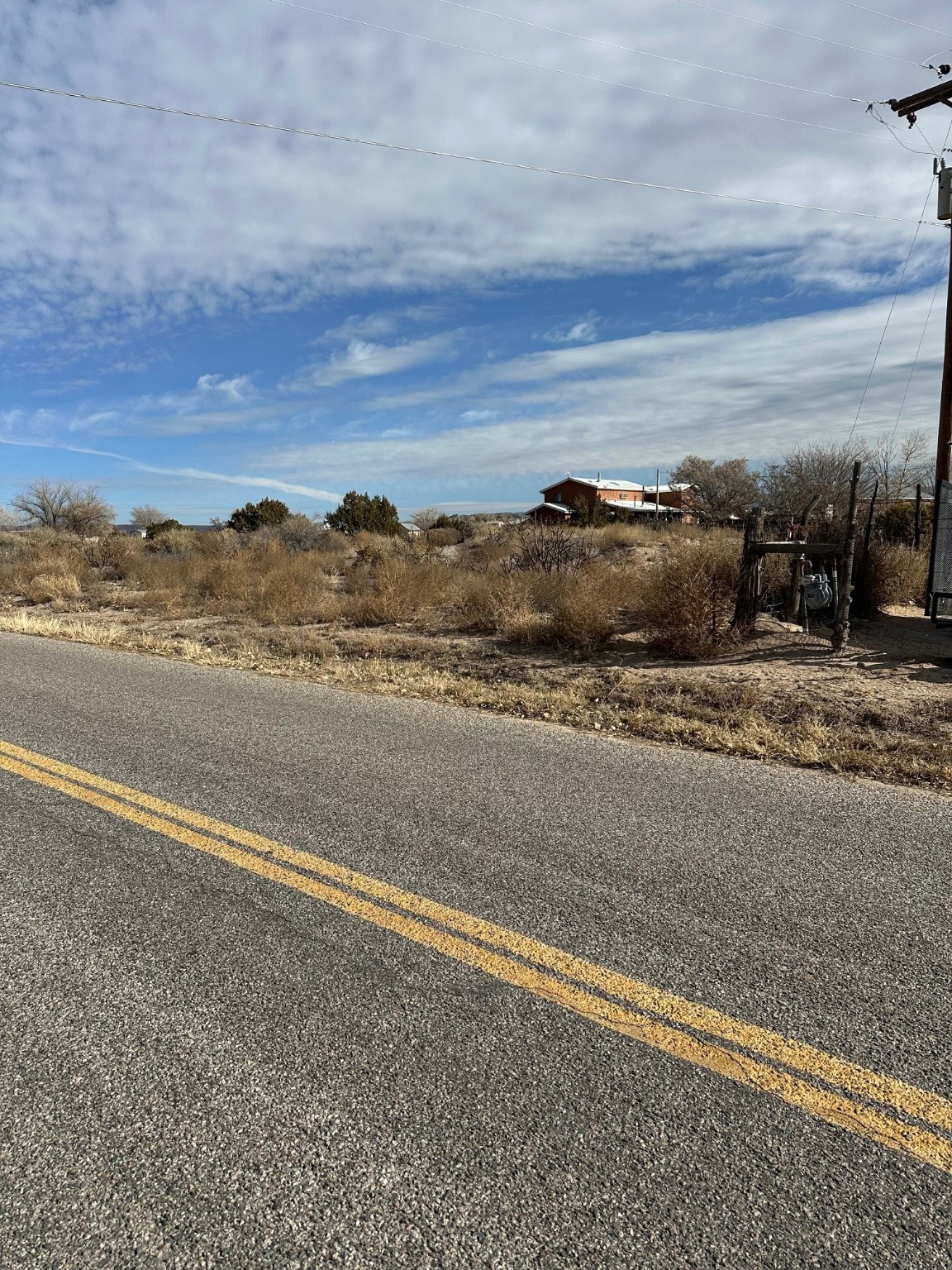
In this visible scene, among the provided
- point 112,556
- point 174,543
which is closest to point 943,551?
point 112,556

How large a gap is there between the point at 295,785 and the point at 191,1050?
7.81ft

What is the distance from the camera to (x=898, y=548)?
12.8 metres

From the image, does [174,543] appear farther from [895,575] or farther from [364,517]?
[895,575]

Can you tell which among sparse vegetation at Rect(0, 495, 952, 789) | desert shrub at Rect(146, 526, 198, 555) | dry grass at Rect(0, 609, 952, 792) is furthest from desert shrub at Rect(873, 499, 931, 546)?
desert shrub at Rect(146, 526, 198, 555)

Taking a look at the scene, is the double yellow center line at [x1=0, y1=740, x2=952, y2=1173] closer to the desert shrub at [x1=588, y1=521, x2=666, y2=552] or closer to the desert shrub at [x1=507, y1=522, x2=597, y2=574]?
the desert shrub at [x1=507, y1=522, x2=597, y2=574]

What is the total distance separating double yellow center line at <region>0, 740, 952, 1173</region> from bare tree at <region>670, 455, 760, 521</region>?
152 ft

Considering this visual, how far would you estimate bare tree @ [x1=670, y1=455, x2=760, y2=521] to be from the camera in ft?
162

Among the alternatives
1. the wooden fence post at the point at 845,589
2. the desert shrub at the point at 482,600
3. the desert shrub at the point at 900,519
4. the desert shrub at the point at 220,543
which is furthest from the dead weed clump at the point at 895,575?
the desert shrub at the point at 220,543

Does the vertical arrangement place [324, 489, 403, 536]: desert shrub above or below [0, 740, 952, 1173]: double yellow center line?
above

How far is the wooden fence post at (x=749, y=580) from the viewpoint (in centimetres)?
976

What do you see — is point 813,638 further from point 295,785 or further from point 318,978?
point 318,978

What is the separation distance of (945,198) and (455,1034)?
14.5 m

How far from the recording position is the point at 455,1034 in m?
2.33

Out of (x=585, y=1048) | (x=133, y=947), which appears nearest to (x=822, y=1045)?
(x=585, y=1048)
